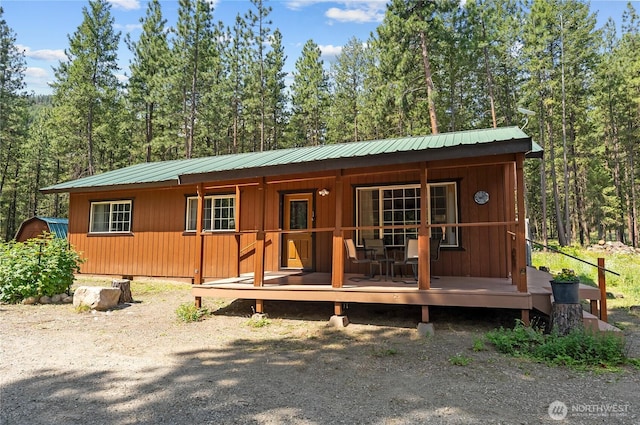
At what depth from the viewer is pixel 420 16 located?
1614 centimetres

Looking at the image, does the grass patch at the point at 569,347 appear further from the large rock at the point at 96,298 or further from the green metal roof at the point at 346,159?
the large rock at the point at 96,298

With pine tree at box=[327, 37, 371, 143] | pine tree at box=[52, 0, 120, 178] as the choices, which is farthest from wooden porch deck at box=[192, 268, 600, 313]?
pine tree at box=[327, 37, 371, 143]

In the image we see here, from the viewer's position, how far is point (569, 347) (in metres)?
4.24

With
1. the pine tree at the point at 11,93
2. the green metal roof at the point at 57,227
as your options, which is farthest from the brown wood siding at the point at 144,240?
the pine tree at the point at 11,93

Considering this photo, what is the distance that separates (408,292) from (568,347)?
1.95m

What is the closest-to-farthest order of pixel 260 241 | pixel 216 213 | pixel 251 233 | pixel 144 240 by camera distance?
pixel 260 241, pixel 251 233, pixel 216 213, pixel 144 240

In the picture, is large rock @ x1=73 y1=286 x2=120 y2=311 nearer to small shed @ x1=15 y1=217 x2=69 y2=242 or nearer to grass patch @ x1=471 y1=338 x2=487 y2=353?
grass patch @ x1=471 y1=338 x2=487 y2=353

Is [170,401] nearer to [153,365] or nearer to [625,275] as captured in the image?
[153,365]

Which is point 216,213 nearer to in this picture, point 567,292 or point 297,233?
point 297,233

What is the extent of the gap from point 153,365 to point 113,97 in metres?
23.0

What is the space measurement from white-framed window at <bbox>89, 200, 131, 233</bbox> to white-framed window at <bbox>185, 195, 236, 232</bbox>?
2.11m

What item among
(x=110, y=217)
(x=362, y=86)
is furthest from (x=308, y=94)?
(x=110, y=217)

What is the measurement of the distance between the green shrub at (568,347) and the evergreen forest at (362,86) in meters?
13.4

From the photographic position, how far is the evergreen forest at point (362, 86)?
1825 centimetres
